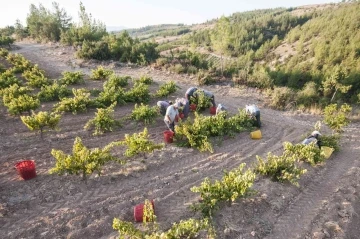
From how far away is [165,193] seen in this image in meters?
5.66

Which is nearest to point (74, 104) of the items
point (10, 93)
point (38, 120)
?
point (10, 93)

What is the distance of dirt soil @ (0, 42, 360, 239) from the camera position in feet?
15.8

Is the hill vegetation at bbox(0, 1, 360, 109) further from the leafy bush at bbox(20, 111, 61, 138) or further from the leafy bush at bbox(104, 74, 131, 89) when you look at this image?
the leafy bush at bbox(20, 111, 61, 138)

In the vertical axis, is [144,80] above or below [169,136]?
above

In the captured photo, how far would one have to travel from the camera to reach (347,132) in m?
9.65

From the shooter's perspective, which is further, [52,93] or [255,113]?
[52,93]

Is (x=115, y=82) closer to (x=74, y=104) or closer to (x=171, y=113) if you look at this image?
(x=74, y=104)

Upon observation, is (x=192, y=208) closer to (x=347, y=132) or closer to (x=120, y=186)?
(x=120, y=186)

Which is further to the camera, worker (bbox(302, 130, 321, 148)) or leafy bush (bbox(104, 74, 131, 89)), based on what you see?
leafy bush (bbox(104, 74, 131, 89))

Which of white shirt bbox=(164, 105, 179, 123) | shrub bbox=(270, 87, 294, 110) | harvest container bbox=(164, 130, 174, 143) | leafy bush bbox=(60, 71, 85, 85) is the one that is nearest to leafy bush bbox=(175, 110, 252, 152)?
harvest container bbox=(164, 130, 174, 143)

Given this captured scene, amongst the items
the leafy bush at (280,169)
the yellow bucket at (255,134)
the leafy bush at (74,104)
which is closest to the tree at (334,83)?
the yellow bucket at (255,134)

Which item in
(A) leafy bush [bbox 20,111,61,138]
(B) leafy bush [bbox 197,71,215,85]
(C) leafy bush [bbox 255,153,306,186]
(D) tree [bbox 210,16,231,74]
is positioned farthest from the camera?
(D) tree [bbox 210,16,231,74]

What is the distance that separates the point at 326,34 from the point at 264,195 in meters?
44.5

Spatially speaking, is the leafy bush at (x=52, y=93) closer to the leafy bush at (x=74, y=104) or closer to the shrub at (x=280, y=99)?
the leafy bush at (x=74, y=104)
